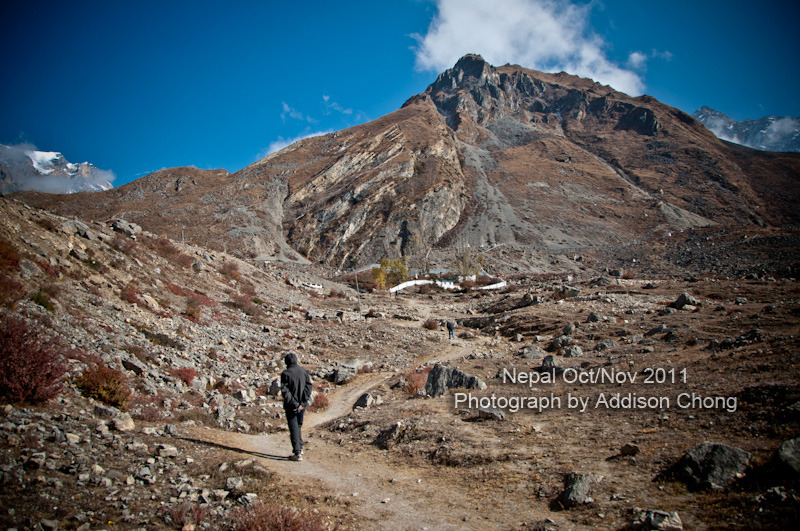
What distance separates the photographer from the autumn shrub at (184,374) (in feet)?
35.9

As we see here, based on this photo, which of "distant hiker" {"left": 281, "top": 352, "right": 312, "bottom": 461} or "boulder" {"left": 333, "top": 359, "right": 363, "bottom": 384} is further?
"boulder" {"left": 333, "top": 359, "right": 363, "bottom": 384}

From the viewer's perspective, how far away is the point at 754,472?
14.9 feet

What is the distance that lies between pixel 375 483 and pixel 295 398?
2.41m

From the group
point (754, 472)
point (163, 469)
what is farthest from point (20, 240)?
point (754, 472)

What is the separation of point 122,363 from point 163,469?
18.3 ft

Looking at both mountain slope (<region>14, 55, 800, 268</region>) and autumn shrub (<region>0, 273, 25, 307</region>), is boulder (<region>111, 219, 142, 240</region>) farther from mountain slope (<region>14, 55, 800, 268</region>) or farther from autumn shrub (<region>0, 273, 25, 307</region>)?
mountain slope (<region>14, 55, 800, 268</region>)

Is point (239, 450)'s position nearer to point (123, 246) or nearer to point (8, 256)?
point (8, 256)

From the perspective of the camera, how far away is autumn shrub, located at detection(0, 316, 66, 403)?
6500 millimetres

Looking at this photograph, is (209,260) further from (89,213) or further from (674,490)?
(89,213)

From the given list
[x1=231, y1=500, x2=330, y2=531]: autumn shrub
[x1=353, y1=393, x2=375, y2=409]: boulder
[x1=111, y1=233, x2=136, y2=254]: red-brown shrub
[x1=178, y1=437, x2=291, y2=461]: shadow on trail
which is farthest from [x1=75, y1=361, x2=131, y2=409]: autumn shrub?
[x1=111, y1=233, x2=136, y2=254]: red-brown shrub

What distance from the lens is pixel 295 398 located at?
301 inches

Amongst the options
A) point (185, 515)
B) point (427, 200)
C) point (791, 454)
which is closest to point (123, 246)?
point (185, 515)

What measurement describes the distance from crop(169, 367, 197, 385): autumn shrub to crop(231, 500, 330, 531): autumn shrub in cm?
729

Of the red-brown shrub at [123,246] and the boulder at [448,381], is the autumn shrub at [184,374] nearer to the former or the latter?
the boulder at [448,381]
